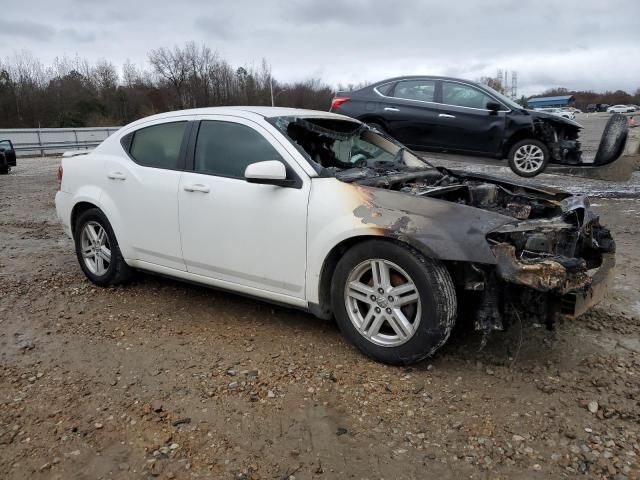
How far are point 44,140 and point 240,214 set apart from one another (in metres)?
31.3

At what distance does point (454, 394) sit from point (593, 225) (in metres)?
1.71

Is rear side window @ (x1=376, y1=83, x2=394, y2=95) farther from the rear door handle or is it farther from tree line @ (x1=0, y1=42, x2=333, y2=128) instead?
tree line @ (x1=0, y1=42, x2=333, y2=128)

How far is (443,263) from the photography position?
3160 millimetres

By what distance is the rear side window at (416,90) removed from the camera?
9086 mm

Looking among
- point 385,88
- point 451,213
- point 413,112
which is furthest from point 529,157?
point 451,213

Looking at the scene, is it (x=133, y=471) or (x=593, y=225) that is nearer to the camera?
(x=133, y=471)

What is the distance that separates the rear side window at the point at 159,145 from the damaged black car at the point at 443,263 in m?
1.06

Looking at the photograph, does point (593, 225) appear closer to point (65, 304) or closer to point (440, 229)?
point (440, 229)

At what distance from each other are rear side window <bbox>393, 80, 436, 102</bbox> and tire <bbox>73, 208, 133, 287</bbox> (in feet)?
19.6

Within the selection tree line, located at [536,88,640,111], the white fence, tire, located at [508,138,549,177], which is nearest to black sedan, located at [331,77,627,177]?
tire, located at [508,138,549,177]

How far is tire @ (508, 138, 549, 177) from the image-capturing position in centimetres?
884

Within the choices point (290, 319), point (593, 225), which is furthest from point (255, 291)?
point (593, 225)

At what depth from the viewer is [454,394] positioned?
308 centimetres

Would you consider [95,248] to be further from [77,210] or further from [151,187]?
[151,187]
